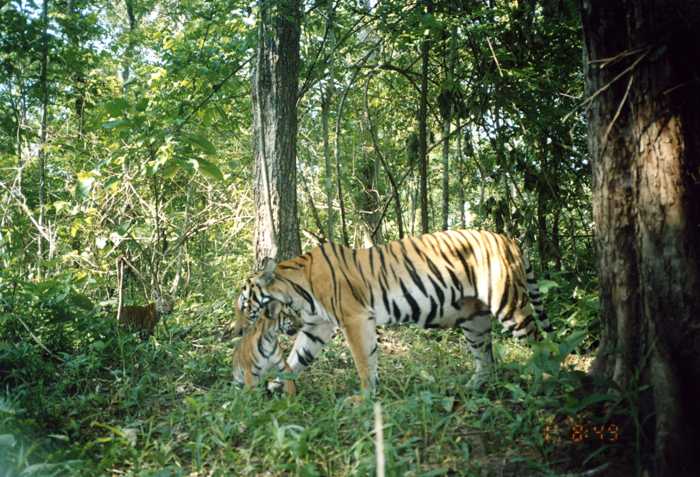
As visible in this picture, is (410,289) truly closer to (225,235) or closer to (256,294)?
(256,294)

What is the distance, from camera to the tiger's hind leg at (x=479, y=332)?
5.18 metres

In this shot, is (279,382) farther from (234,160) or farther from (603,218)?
(234,160)

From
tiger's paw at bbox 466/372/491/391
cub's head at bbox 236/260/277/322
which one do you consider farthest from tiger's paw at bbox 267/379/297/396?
tiger's paw at bbox 466/372/491/391

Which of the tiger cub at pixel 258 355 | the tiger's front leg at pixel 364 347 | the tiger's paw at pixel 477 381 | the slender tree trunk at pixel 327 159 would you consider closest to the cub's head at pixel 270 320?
the tiger cub at pixel 258 355

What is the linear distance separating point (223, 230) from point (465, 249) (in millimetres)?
5438

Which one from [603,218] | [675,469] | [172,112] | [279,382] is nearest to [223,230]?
[172,112]

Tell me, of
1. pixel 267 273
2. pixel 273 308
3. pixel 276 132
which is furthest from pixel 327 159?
pixel 273 308

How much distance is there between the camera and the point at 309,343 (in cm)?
553

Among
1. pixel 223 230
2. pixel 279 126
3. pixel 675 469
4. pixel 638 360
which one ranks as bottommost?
pixel 675 469

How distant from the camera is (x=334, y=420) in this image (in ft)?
12.3

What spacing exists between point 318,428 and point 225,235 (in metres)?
6.64

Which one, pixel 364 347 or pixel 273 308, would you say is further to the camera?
pixel 273 308

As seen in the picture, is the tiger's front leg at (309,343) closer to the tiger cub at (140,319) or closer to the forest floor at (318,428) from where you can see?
the forest floor at (318,428)

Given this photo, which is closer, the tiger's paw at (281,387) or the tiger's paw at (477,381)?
the tiger's paw at (477,381)
